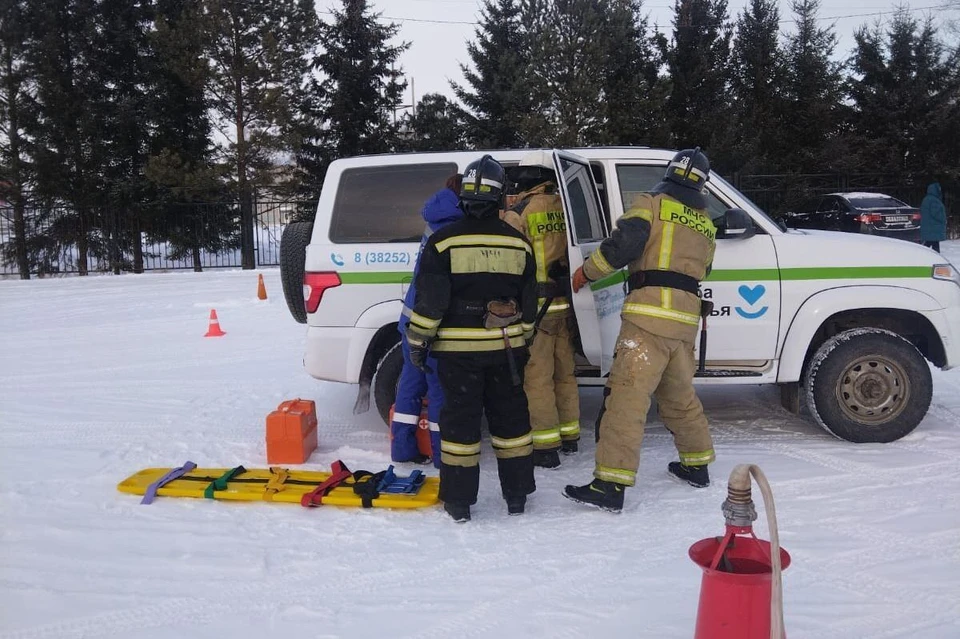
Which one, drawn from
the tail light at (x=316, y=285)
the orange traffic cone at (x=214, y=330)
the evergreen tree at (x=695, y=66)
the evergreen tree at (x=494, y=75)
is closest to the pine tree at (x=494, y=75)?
the evergreen tree at (x=494, y=75)

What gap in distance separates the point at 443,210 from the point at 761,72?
25.6m

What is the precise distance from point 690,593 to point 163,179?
20.0 metres

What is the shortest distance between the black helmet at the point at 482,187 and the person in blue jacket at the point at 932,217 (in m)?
15.3

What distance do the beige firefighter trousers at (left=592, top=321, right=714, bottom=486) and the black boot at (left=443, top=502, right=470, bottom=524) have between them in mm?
797

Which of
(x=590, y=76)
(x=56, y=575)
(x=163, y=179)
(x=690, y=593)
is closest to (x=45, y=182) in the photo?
(x=163, y=179)

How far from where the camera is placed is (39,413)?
681cm

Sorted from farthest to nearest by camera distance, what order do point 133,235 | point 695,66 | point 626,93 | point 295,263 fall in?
point 695,66 < point 626,93 < point 133,235 < point 295,263

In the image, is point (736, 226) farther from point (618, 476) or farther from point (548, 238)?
point (618, 476)

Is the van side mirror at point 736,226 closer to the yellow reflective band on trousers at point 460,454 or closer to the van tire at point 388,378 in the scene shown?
the yellow reflective band on trousers at point 460,454

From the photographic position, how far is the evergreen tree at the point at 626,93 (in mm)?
23469

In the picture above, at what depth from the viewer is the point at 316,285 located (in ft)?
18.6

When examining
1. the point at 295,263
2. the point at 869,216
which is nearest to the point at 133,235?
the point at 295,263

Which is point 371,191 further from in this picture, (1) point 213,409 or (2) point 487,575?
(2) point 487,575

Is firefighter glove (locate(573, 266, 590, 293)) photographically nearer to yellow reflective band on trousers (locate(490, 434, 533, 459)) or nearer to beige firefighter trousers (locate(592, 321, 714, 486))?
beige firefighter trousers (locate(592, 321, 714, 486))
